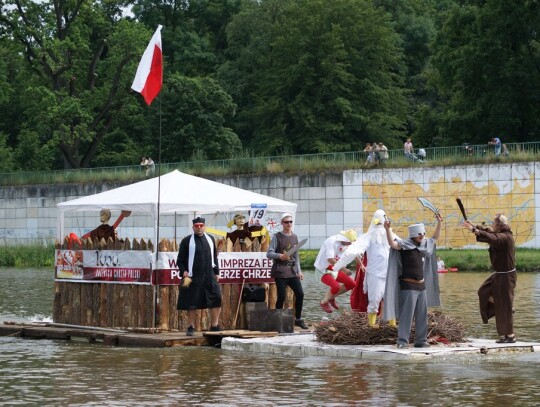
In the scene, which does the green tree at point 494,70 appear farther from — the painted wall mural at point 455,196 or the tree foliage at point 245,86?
the painted wall mural at point 455,196

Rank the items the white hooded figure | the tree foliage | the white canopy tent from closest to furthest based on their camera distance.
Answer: the white hooded figure
the white canopy tent
the tree foliage

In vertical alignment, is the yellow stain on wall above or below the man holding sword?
above

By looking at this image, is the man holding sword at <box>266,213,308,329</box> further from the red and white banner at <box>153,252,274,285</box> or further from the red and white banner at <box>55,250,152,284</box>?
the red and white banner at <box>55,250,152,284</box>

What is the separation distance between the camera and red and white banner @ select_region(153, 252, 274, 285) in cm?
2061

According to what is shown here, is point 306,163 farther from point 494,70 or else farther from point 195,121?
point 195,121

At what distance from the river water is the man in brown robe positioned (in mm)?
936

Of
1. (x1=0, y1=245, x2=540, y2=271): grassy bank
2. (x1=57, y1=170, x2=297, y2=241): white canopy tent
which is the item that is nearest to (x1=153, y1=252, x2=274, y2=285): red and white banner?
(x1=57, y1=170, x2=297, y2=241): white canopy tent

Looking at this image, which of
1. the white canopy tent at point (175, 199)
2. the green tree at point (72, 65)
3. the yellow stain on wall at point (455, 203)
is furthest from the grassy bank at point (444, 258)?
the white canopy tent at point (175, 199)

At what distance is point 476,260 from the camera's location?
4588cm

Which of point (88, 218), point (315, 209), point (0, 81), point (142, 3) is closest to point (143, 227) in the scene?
point (88, 218)

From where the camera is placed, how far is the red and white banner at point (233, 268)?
20.6 m

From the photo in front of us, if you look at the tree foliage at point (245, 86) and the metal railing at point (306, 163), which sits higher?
the tree foliage at point (245, 86)

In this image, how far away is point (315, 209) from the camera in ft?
192

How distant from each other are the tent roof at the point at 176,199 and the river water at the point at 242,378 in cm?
242
